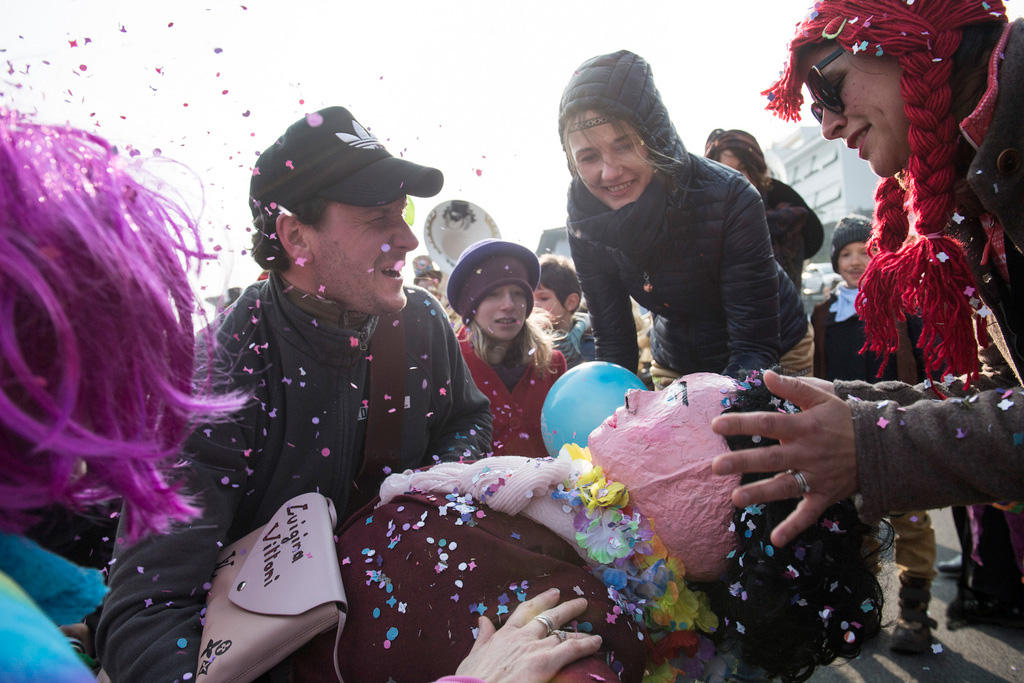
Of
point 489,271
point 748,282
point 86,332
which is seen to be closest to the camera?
point 86,332

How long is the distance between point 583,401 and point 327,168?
1296 millimetres

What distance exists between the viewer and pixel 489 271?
11.4ft

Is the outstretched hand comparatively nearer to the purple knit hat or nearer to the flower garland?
the flower garland

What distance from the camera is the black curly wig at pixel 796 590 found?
143 cm

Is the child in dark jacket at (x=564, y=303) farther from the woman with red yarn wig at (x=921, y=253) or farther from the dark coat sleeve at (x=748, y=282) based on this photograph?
the woman with red yarn wig at (x=921, y=253)

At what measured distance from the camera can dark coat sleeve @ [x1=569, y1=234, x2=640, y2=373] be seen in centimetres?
310

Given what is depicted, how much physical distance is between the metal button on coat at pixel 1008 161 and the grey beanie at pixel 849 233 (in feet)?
11.4

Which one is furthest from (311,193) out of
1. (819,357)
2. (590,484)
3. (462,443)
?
(819,357)

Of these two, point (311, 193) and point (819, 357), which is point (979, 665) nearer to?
point (819, 357)

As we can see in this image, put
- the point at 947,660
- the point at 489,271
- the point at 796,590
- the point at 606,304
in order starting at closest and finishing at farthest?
the point at 796,590, the point at 947,660, the point at 606,304, the point at 489,271

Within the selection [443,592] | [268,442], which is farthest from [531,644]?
[268,442]

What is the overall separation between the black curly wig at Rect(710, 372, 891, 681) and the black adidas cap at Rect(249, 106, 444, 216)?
57.3 inches

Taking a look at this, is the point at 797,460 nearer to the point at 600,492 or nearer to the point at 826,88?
the point at 600,492

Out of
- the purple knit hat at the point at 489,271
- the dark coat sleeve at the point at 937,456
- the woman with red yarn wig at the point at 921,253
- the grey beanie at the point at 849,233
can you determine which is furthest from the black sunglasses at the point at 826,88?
the grey beanie at the point at 849,233
